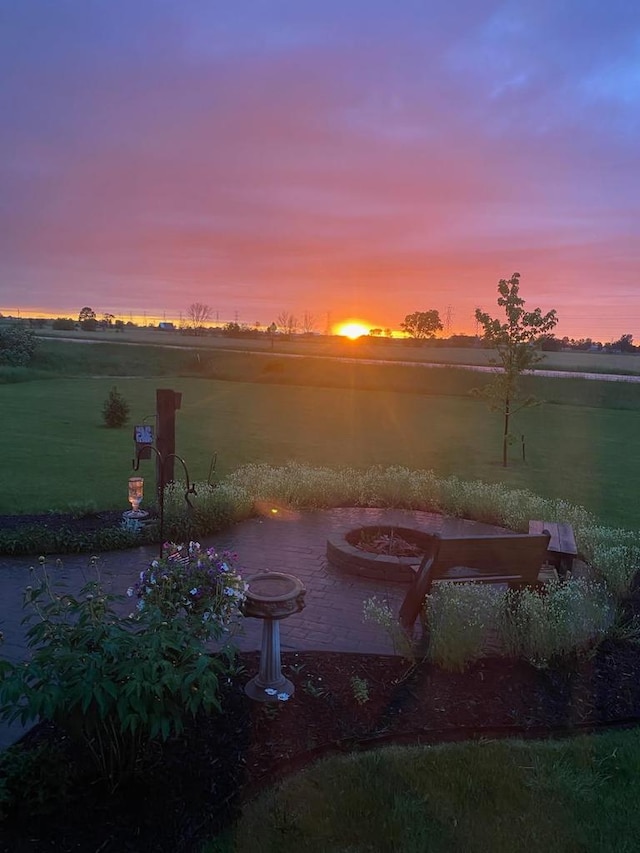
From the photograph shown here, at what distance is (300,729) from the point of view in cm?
333

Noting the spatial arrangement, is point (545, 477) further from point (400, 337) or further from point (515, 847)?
point (400, 337)

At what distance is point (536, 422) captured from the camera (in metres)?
22.2

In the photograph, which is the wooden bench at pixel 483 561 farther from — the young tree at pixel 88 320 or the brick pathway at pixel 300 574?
the young tree at pixel 88 320

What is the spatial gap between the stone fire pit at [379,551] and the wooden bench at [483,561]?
2.41 ft

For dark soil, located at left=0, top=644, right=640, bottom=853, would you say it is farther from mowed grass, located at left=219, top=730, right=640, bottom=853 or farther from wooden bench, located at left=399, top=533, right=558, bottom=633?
wooden bench, located at left=399, top=533, right=558, bottom=633

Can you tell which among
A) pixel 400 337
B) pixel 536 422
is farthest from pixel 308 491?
pixel 400 337

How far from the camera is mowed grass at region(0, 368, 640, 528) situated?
35.5 feet

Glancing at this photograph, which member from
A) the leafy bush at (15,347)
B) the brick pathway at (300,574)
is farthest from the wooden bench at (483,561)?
the leafy bush at (15,347)

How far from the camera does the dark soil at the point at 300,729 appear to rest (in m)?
2.62

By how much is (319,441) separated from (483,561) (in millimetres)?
12147

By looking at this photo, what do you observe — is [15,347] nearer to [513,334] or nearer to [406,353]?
[513,334]

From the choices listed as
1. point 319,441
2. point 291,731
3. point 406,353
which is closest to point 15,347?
point 319,441

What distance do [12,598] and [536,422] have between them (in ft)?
66.1

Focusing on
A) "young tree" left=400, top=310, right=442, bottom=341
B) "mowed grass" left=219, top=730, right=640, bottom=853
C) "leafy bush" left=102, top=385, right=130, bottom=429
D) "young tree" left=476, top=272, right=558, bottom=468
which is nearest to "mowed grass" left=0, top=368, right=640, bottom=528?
"leafy bush" left=102, top=385, right=130, bottom=429
